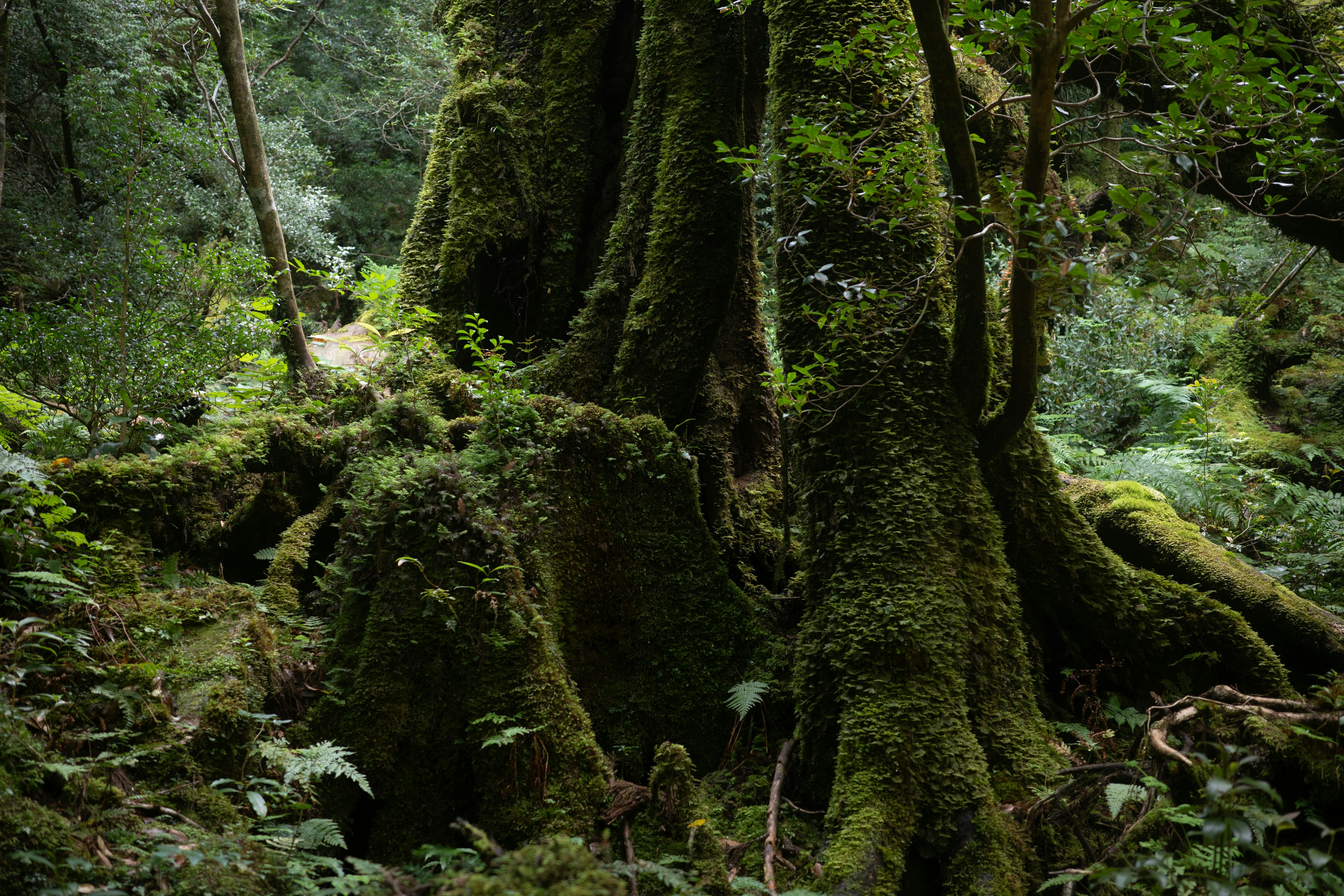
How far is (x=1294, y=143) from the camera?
3840 millimetres

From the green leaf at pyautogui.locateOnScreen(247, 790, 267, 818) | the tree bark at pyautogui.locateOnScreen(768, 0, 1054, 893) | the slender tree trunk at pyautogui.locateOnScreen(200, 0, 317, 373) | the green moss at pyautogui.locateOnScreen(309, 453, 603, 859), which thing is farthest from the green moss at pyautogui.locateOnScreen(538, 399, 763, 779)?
the slender tree trunk at pyautogui.locateOnScreen(200, 0, 317, 373)

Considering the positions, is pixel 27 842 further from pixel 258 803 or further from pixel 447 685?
pixel 447 685

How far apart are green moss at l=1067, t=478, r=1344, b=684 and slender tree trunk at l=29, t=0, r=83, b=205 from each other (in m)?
14.2

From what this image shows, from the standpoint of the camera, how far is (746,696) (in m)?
4.40

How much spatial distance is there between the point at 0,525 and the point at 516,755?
8.32 ft

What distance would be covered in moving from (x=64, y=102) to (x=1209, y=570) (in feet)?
50.9

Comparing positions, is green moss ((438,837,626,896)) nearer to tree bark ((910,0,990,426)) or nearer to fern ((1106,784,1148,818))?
fern ((1106,784,1148,818))

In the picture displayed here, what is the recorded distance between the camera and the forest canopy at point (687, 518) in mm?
3186

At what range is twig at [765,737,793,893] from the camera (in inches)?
133

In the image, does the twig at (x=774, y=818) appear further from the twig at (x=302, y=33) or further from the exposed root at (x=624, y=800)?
the twig at (x=302, y=33)

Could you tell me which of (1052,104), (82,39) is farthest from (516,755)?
(82,39)

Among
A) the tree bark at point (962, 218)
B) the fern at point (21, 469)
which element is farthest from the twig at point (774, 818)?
the fern at point (21, 469)

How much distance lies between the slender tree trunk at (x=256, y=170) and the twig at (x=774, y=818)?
16.4 ft

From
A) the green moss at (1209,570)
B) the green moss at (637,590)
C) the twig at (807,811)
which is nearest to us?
the twig at (807,811)
